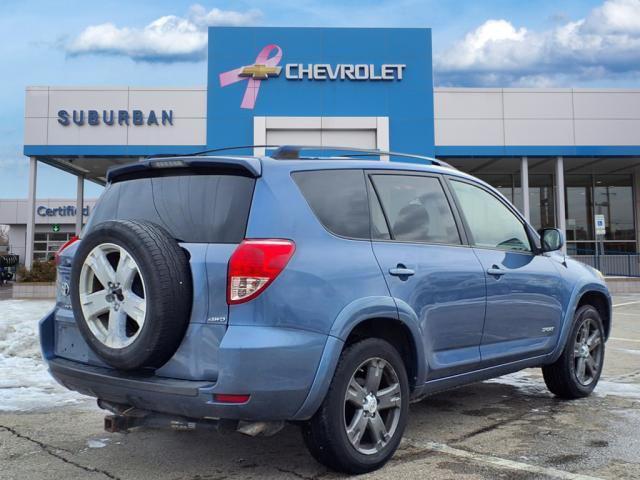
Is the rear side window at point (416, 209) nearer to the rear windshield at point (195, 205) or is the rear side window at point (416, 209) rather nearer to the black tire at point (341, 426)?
the black tire at point (341, 426)

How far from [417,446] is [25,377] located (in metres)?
4.23

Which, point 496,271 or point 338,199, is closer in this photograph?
point 338,199

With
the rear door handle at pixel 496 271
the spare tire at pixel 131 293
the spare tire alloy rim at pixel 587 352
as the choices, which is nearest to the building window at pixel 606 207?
the spare tire alloy rim at pixel 587 352

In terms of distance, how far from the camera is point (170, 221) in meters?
3.48

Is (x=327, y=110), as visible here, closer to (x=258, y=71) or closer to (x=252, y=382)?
(x=258, y=71)

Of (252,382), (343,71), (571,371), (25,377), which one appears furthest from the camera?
(343,71)

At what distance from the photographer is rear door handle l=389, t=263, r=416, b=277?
3.66 metres

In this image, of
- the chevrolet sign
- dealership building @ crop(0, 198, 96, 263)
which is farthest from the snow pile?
dealership building @ crop(0, 198, 96, 263)

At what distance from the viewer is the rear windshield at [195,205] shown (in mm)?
3281

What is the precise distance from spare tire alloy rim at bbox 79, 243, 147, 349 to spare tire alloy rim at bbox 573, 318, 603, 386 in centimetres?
396

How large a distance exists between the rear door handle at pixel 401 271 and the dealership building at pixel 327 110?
1790 cm

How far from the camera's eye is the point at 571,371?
5.34 metres

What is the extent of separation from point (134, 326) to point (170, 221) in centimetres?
62

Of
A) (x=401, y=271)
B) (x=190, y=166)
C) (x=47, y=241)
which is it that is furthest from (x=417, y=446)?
(x=47, y=241)
